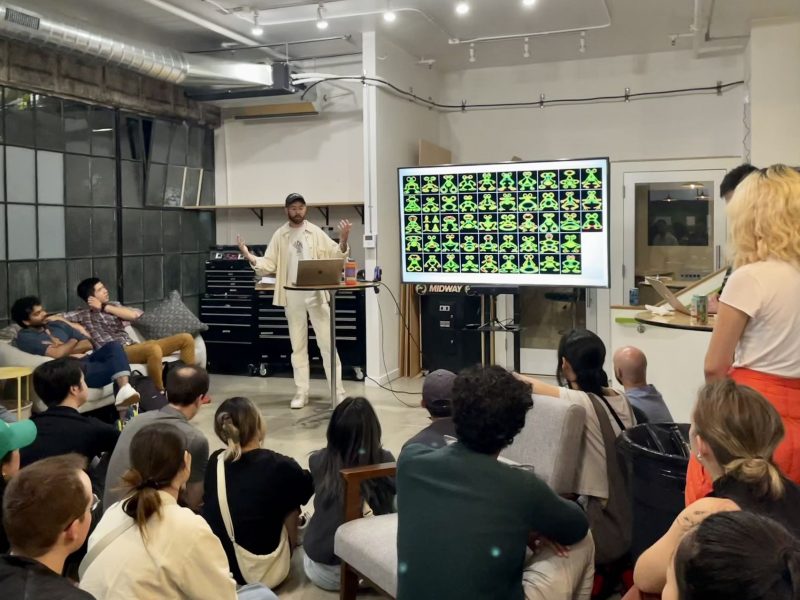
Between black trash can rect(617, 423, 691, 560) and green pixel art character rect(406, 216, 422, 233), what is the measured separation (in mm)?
3930

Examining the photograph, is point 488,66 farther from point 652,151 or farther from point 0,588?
point 0,588

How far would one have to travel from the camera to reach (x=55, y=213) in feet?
20.1

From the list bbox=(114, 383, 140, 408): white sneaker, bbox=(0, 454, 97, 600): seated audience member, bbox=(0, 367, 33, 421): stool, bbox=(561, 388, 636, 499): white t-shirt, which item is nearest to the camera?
bbox=(0, 454, 97, 600): seated audience member

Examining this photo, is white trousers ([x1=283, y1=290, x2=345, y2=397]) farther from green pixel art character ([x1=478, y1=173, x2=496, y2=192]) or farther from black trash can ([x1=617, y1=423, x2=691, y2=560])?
black trash can ([x1=617, y1=423, x2=691, y2=560])

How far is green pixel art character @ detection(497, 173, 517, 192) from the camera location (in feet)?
19.3

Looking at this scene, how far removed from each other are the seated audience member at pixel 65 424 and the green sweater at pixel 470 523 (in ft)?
5.42

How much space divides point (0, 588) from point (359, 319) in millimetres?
5766

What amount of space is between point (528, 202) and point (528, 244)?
324mm

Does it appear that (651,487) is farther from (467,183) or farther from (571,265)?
(467,183)

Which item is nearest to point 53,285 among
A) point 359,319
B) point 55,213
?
point 55,213

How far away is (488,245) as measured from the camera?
19.8 ft

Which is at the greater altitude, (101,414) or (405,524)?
(405,524)

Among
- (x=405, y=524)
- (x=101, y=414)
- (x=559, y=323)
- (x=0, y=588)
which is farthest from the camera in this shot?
(x=559, y=323)

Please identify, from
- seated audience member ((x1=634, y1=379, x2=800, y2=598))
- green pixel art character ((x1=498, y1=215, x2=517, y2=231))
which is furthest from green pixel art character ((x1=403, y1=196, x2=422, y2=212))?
seated audience member ((x1=634, y1=379, x2=800, y2=598))
